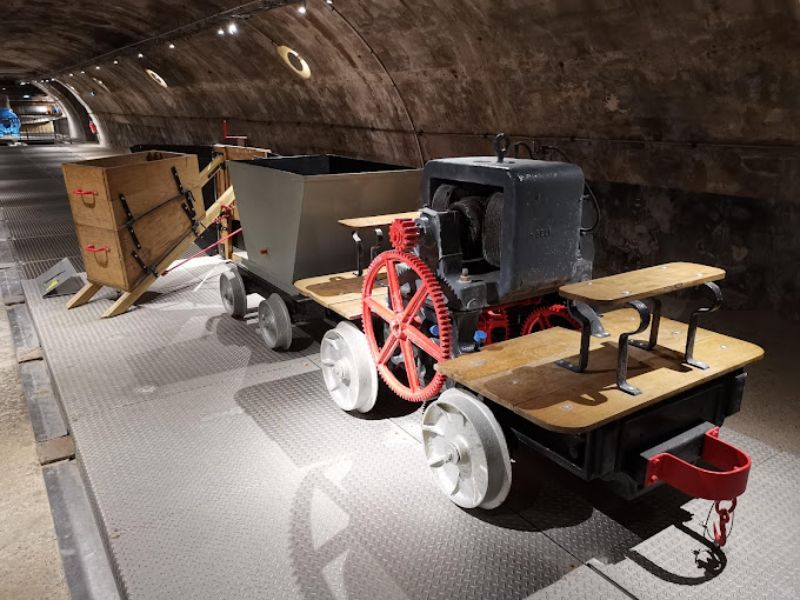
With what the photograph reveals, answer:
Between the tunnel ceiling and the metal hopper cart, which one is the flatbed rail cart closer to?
the metal hopper cart

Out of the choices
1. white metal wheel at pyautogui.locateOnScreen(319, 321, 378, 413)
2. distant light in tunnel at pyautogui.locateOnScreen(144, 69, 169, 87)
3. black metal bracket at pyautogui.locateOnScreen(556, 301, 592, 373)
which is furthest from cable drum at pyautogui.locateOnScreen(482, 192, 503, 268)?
distant light in tunnel at pyautogui.locateOnScreen(144, 69, 169, 87)

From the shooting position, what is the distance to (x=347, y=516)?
260cm

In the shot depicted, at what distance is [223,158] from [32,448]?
152 inches

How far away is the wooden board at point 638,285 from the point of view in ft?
6.82

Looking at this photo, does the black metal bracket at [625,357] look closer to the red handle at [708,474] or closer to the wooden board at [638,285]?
the wooden board at [638,285]

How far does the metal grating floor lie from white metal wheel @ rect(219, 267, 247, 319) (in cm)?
117

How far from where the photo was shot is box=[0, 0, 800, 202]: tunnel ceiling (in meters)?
3.98

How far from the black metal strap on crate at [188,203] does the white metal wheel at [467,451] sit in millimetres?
3733

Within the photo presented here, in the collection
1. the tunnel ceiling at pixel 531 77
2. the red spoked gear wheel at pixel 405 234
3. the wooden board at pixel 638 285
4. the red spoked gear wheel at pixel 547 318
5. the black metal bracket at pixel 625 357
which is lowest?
the red spoked gear wheel at pixel 547 318

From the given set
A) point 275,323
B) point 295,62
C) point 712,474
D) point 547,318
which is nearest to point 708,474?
point 712,474

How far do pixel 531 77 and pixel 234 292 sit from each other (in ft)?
10.6

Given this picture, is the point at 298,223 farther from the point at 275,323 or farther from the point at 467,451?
the point at 467,451

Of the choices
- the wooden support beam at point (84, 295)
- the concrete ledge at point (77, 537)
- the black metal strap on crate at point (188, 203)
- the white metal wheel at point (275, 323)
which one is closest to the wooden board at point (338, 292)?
the white metal wheel at point (275, 323)

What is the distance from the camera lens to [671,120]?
4.59 m
